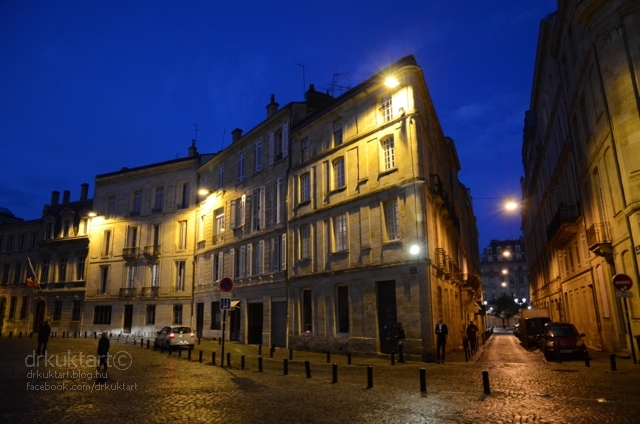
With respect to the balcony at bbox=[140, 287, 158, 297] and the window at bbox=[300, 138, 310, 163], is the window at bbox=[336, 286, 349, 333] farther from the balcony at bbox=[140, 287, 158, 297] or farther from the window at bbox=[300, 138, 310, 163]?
the balcony at bbox=[140, 287, 158, 297]

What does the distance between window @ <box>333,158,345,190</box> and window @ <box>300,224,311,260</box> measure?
303 cm

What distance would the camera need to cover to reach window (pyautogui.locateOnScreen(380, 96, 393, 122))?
2286 cm

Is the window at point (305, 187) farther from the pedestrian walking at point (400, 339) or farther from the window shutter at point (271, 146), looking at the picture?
the pedestrian walking at point (400, 339)

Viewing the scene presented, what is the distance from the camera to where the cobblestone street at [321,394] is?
8672 millimetres

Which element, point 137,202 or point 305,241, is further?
point 137,202

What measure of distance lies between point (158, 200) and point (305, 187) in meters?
20.7

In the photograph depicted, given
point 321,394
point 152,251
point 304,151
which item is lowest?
point 321,394

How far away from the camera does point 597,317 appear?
24.6 m

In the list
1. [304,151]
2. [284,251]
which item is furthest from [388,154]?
[284,251]

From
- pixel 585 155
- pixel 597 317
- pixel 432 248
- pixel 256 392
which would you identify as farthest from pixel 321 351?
pixel 585 155

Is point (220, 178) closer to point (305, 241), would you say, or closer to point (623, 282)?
point (305, 241)

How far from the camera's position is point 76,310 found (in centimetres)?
4425

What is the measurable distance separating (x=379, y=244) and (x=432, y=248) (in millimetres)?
2580

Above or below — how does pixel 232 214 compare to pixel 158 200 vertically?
below
